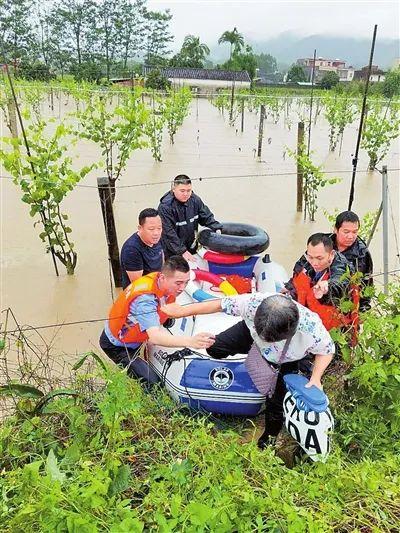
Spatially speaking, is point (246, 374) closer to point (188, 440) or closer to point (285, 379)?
point (285, 379)

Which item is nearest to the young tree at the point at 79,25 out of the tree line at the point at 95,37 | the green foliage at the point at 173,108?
the tree line at the point at 95,37

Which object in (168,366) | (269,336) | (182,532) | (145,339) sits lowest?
(168,366)

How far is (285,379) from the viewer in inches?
90.0

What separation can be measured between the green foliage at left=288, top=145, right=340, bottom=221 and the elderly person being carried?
10.9 feet

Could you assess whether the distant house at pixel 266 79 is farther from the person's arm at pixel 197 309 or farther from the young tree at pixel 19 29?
the person's arm at pixel 197 309

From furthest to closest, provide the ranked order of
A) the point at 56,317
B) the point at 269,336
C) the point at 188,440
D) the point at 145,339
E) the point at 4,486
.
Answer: the point at 56,317 < the point at 145,339 < the point at 269,336 < the point at 188,440 < the point at 4,486

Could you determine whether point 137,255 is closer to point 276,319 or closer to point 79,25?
point 276,319

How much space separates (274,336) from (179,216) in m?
1.94

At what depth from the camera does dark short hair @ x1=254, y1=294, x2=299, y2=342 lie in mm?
1979

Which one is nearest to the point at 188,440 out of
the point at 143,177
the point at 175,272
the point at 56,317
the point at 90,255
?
the point at 175,272

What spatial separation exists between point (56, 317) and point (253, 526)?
3.14 meters

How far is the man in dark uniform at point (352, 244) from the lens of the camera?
286 cm

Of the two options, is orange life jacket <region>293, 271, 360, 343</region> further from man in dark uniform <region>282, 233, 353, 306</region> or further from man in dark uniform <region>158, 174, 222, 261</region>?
man in dark uniform <region>158, 174, 222, 261</region>

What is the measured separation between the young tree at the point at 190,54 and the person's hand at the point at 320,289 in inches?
1726
